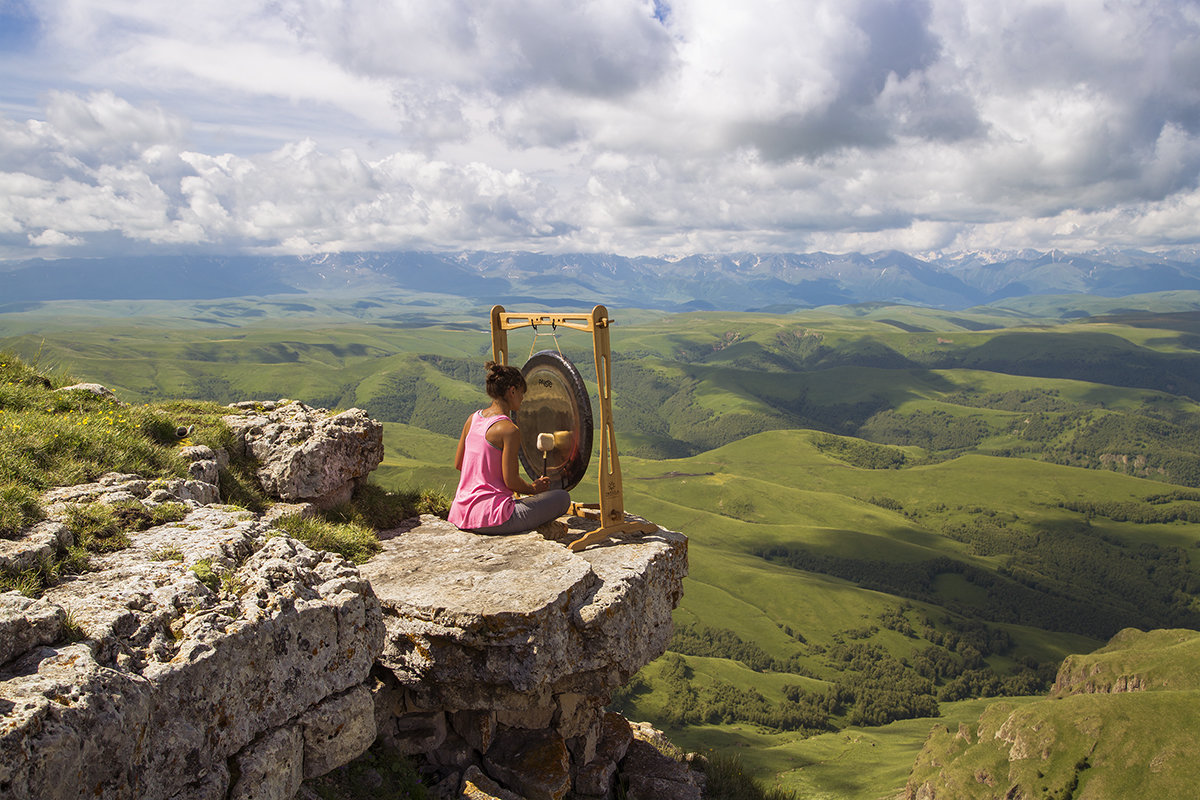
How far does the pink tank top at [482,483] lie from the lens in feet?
48.5

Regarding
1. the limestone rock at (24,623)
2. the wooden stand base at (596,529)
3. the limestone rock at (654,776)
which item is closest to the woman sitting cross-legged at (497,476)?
the wooden stand base at (596,529)

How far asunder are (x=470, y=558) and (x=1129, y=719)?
544 ft

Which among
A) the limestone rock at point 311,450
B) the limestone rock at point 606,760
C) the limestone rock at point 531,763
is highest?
the limestone rock at point 311,450

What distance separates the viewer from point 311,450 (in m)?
15.9

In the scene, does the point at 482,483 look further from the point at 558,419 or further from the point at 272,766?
the point at 272,766

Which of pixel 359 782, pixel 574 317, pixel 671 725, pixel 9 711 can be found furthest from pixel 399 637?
pixel 671 725

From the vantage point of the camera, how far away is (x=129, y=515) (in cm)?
1077

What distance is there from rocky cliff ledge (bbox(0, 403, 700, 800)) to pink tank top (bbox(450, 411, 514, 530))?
62cm

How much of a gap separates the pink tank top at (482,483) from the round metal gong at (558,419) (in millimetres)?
1889

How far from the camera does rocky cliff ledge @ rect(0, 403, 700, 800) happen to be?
6820 mm

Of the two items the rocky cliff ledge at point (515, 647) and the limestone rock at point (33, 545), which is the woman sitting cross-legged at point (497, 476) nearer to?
the rocky cliff ledge at point (515, 647)

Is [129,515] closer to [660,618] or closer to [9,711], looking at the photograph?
[9,711]

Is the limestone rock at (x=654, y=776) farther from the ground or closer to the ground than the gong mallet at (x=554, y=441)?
closer to the ground

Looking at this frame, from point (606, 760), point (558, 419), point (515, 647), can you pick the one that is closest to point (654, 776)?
point (606, 760)
